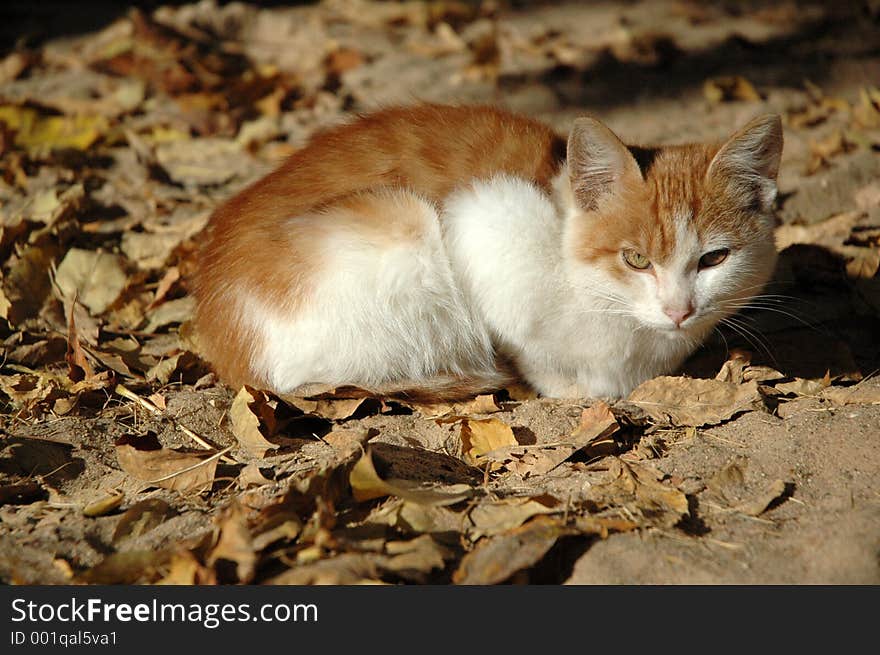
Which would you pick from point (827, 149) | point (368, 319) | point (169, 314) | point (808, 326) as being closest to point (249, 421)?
point (368, 319)

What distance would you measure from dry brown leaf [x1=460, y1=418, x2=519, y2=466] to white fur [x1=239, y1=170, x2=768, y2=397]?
13.8 inches

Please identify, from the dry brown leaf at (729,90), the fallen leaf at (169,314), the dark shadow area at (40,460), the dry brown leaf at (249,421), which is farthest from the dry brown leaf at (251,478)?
the dry brown leaf at (729,90)

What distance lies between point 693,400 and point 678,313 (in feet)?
1.47

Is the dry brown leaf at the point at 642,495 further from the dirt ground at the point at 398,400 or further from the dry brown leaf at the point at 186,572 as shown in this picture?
the dry brown leaf at the point at 186,572

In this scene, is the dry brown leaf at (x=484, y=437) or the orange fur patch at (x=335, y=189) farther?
the orange fur patch at (x=335, y=189)

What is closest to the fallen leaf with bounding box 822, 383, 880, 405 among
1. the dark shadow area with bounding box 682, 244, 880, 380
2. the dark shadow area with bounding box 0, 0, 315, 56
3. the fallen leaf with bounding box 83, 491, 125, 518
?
the dark shadow area with bounding box 682, 244, 880, 380

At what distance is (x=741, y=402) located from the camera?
10.3 ft

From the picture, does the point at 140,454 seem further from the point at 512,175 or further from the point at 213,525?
the point at 512,175

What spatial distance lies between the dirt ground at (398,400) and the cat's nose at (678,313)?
0.40 metres

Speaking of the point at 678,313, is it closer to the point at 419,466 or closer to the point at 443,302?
the point at 443,302

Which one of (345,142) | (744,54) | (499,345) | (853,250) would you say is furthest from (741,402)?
(744,54)

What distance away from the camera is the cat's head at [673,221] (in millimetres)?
2934

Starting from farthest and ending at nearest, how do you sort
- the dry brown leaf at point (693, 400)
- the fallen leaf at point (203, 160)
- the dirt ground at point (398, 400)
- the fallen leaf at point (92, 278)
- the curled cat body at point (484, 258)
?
the fallen leaf at point (203, 160) < the fallen leaf at point (92, 278) < the dry brown leaf at point (693, 400) < the curled cat body at point (484, 258) < the dirt ground at point (398, 400)

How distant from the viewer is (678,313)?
2912 millimetres
